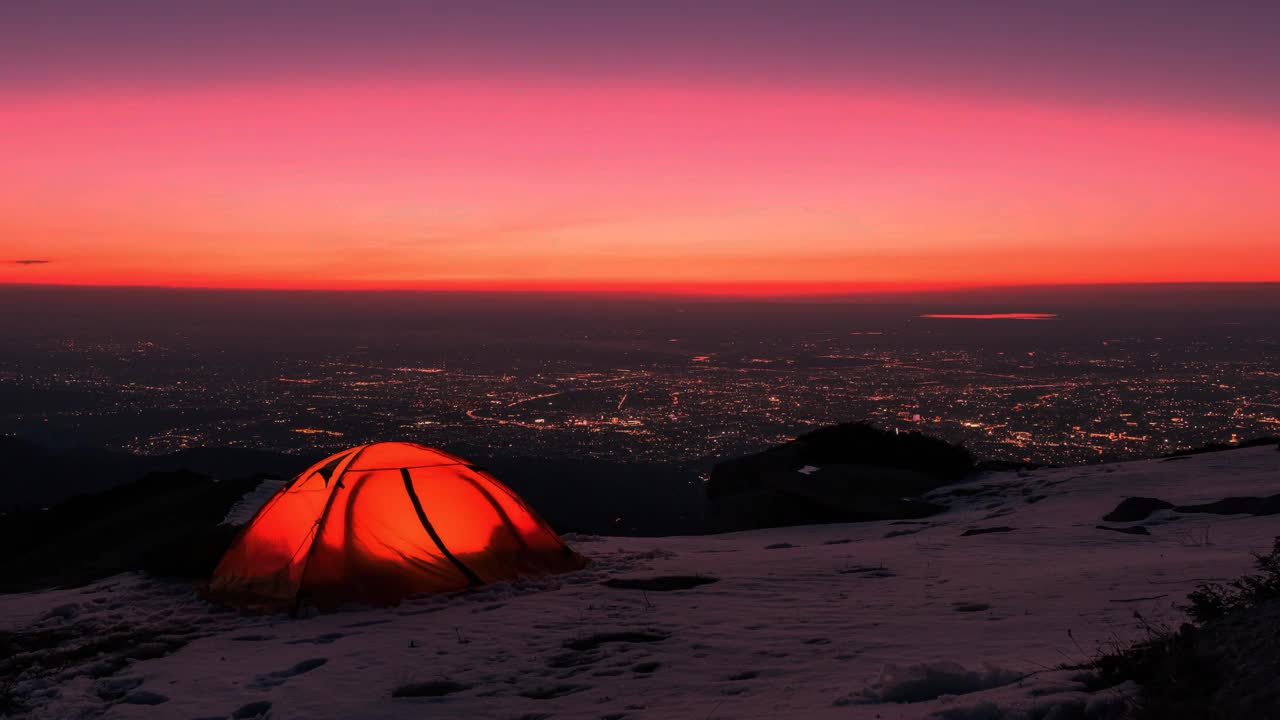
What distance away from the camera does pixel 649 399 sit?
120 m

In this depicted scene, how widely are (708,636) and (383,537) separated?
16.7ft

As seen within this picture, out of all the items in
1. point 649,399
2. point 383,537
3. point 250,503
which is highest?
point 383,537

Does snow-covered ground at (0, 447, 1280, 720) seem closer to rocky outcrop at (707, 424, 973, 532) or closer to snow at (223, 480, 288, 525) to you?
rocky outcrop at (707, 424, 973, 532)

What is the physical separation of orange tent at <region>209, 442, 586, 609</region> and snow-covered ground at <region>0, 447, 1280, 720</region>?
448 mm

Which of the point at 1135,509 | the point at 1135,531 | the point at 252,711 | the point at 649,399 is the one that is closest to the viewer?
the point at 252,711

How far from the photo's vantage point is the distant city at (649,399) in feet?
269

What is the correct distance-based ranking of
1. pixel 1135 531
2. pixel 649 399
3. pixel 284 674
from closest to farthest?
1. pixel 284 674
2. pixel 1135 531
3. pixel 649 399

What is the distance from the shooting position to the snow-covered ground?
5816 mm

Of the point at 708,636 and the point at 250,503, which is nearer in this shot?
the point at 708,636

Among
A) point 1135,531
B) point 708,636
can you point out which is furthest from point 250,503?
point 1135,531

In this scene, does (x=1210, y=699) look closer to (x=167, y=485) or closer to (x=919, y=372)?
(x=167, y=485)

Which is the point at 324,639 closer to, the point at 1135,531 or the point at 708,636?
the point at 708,636

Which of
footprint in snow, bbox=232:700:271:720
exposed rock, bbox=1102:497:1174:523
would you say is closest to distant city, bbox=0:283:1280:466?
exposed rock, bbox=1102:497:1174:523

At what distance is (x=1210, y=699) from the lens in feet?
13.1
